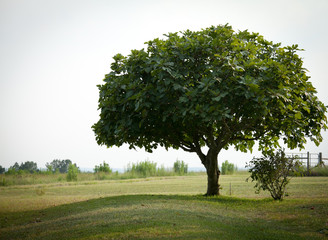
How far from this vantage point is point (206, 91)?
36.7 feet

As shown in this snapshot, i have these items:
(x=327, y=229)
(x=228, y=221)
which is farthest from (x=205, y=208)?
(x=327, y=229)

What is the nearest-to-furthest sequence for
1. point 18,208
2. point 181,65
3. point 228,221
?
1. point 228,221
2. point 181,65
3. point 18,208

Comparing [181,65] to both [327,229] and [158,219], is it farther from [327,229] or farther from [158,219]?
[327,229]

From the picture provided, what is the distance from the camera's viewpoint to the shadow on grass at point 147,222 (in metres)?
7.86

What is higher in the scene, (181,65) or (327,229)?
(181,65)

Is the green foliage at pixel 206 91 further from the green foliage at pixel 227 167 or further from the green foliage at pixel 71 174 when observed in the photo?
the green foliage at pixel 227 167

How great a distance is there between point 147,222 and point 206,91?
463 cm

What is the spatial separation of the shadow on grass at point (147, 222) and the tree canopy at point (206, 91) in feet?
9.37

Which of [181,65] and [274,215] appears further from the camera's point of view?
[181,65]

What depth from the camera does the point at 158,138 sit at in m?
14.7

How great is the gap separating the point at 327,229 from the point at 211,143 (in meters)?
6.64

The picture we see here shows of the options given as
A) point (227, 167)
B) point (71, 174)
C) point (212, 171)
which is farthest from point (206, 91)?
point (227, 167)

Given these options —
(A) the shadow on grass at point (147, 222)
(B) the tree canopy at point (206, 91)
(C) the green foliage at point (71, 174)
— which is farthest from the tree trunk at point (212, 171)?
(C) the green foliage at point (71, 174)

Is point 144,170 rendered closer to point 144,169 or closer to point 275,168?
point 144,169
